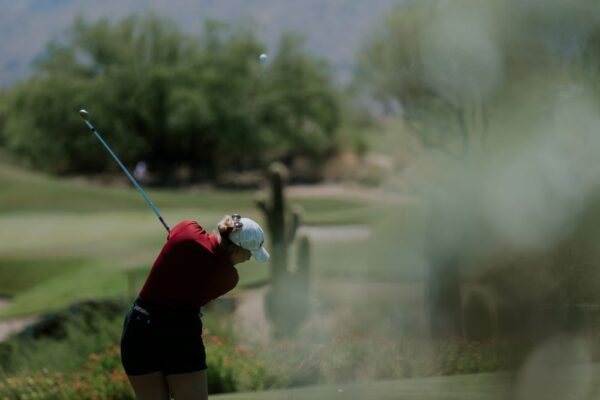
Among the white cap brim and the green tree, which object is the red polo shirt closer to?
the white cap brim

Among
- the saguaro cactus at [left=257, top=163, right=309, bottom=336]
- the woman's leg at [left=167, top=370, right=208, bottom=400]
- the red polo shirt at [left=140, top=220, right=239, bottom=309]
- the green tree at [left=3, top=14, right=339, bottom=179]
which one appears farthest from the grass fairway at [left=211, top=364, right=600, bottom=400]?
the green tree at [left=3, top=14, right=339, bottom=179]

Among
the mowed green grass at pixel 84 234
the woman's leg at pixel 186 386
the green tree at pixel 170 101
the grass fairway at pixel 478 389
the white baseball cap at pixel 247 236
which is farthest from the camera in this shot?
the green tree at pixel 170 101

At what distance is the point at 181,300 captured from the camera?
14.5 feet

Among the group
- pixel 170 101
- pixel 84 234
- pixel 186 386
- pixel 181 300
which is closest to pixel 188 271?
pixel 181 300

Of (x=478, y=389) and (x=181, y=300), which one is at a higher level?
(x=181, y=300)

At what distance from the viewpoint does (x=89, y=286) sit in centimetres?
1980

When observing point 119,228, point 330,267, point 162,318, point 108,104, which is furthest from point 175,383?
point 108,104

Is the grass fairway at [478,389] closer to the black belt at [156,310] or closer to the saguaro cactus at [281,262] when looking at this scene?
the black belt at [156,310]

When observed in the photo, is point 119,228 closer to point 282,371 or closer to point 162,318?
point 282,371

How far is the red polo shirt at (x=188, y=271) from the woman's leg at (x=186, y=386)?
1.10 ft

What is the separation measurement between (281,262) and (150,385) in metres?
8.17

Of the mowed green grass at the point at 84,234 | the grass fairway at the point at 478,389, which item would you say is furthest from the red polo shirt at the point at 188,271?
the mowed green grass at the point at 84,234

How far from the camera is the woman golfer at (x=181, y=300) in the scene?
4379 mm

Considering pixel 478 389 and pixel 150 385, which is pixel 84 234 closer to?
pixel 478 389
